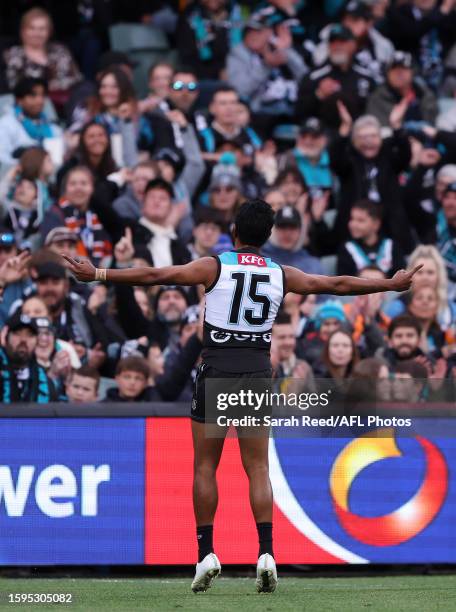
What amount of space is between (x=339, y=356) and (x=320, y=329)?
2.84ft

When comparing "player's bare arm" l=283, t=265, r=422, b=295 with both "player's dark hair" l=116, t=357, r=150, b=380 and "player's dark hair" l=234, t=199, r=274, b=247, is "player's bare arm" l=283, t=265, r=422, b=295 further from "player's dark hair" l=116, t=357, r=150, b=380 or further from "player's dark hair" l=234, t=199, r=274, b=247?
"player's dark hair" l=116, t=357, r=150, b=380

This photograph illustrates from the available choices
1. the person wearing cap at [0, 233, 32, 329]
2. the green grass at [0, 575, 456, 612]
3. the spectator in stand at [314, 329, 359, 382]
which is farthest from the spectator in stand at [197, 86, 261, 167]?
the green grass at [0, 575, 456, 612]

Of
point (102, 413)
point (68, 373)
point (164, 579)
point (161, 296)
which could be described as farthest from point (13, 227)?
point (164, 579)

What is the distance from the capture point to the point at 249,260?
866cm

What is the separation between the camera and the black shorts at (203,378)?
28.2 ft

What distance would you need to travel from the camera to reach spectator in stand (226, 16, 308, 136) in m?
16.8

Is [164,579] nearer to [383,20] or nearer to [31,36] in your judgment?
[31,36]

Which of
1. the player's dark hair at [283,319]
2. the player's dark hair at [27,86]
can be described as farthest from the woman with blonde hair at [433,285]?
the player's dark hair at [27,86]

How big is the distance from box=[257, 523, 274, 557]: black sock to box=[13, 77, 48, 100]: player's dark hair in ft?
24.2

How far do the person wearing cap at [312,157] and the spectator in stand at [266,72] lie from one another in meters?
1.18

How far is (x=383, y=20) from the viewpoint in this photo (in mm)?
18312

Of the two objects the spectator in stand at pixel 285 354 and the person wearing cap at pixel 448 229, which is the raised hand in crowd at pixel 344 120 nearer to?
the person wearing cap at pixel 448 229

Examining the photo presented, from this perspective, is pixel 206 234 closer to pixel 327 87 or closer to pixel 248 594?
pixel 327 87

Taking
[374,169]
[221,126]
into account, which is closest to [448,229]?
[374,169]
